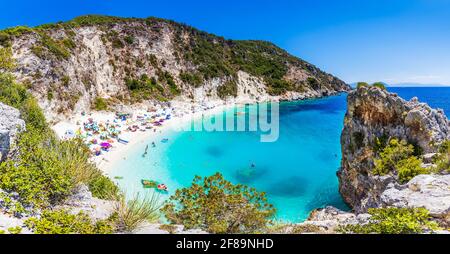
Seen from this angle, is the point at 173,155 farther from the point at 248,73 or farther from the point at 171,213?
the point at 248,73

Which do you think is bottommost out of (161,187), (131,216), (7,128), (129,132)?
(161,187)

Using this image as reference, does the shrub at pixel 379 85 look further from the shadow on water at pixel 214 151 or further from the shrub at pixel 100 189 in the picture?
the shadow on water at pixel 214 151

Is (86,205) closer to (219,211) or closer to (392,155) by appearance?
(219,211)

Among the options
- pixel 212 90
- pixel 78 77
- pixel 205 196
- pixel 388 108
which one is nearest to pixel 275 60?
pixel 212 90

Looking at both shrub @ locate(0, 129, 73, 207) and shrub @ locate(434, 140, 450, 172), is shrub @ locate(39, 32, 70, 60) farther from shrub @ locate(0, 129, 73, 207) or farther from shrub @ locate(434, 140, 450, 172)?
shrub @ locate(434, 140, 450, 172)

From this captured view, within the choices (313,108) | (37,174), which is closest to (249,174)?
(37,174)

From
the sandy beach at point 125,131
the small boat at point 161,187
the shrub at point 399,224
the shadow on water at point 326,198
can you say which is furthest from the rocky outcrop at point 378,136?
the sandy beach at point 125,131
